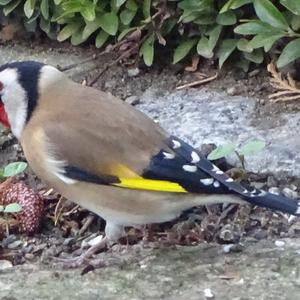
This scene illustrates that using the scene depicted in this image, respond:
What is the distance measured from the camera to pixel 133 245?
15.5ft

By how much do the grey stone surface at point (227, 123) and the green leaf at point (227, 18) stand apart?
38 cm

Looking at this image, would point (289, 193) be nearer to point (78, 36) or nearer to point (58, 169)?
point (58, 169)

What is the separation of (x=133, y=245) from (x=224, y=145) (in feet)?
2.02

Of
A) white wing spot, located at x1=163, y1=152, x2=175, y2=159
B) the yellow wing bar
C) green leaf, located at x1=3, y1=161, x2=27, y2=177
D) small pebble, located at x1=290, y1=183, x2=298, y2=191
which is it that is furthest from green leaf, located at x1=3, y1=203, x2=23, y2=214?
small pebble, located at x1=290, y1=183, x2=298, y2=191

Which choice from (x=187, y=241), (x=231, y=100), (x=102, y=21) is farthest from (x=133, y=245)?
(x=102, y=21)

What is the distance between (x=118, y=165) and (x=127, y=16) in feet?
5.51

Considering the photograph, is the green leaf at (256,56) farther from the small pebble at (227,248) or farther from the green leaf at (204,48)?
the small pebble at (227,248)

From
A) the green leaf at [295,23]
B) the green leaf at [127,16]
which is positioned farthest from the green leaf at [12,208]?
the green leaf at [295,23]

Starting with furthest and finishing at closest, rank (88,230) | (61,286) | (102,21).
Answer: (102,21) < (88,230) < (61,286)

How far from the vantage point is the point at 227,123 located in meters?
5.48

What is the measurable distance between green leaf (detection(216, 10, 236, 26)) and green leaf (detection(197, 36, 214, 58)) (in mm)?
155

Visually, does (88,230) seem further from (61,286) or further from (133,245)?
(61,286)

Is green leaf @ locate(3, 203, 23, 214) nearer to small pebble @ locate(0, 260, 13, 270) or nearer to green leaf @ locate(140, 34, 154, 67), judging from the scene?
small pebble @ locate(0, 260, 13, 270)

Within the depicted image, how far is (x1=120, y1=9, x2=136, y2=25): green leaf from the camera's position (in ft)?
19.2
